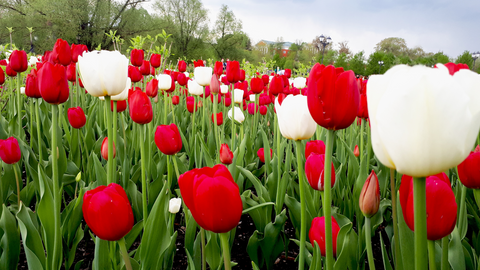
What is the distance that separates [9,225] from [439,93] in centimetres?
134

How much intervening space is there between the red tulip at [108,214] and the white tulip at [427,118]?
0.54 meters

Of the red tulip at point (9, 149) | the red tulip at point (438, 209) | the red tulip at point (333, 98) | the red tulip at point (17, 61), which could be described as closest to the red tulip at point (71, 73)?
the red tulip at point (17, 61)

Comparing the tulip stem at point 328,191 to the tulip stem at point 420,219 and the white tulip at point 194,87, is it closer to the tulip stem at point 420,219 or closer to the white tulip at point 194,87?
the tulip stem at point 420,219

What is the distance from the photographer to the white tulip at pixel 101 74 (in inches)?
41.4

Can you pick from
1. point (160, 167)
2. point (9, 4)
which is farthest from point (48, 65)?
point (9, 4)

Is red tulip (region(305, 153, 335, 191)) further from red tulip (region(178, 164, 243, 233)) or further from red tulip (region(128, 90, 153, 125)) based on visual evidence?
red tulip (region(128, 90, 153, 125))

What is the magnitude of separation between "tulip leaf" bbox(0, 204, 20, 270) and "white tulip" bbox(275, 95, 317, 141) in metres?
1.02

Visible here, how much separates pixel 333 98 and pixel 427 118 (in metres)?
0.26

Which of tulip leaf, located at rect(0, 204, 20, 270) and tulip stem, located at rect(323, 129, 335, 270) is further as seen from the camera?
tulip leaf, located at rect(0, 204, 20, 270)

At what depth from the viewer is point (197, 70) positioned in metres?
2.26

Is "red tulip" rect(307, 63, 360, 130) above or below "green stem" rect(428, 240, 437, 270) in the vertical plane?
above

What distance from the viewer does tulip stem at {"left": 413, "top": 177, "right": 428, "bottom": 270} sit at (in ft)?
1.32

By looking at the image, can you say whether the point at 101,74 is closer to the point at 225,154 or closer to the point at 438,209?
the point at 225,154

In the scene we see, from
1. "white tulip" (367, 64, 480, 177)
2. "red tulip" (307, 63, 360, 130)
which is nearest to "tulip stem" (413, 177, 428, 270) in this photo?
"white tulip" (367, 64, 480, 177)
